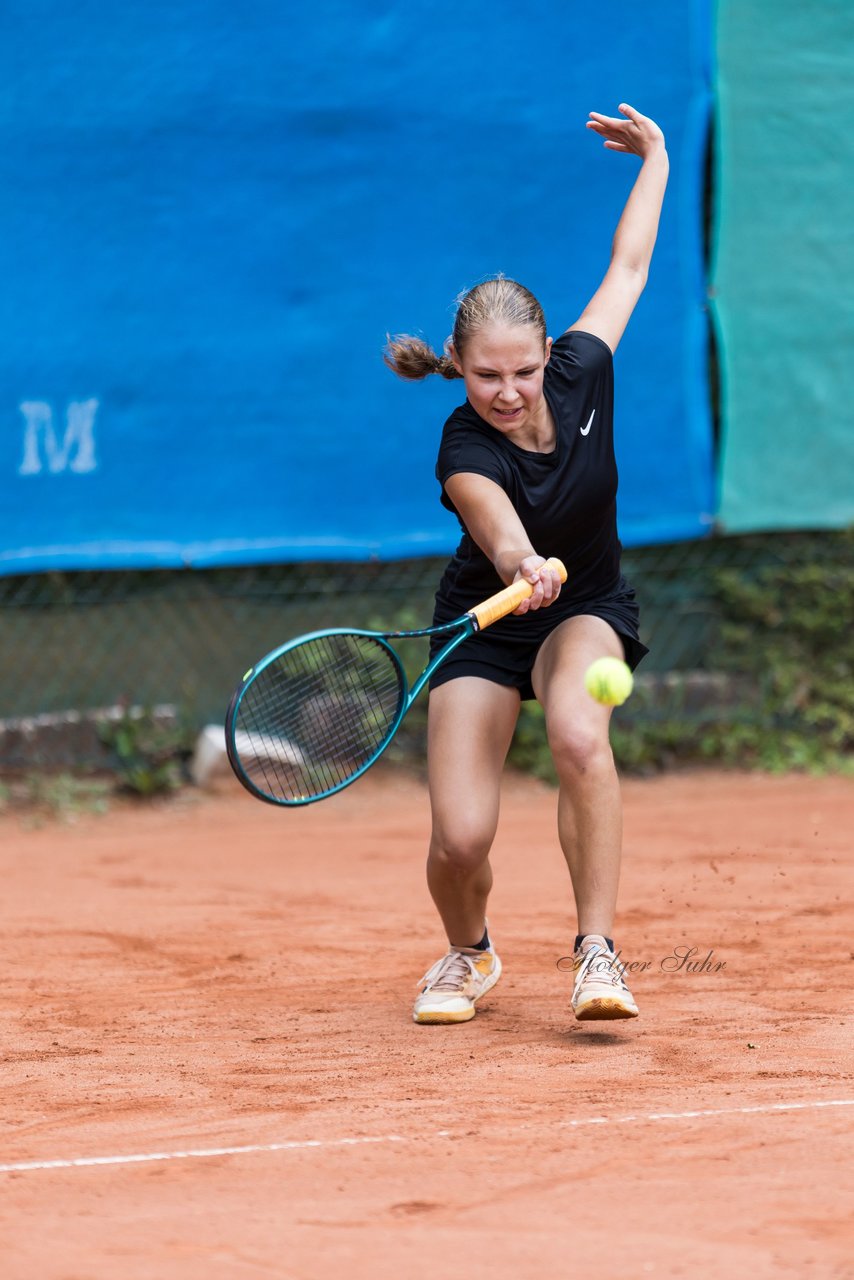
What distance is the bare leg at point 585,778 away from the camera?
337 centimetres

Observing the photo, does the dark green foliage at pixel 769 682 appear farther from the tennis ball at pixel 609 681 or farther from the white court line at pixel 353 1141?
the white court line at pixel 353 1141

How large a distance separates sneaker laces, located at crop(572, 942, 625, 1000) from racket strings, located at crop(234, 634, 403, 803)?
0.61 metres

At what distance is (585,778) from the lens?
3.39 meters

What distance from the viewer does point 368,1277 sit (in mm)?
2156

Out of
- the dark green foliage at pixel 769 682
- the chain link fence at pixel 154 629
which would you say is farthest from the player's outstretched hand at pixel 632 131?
the dark green foliage at pixel 769 682

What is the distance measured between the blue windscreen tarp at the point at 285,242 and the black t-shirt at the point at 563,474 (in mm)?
2899

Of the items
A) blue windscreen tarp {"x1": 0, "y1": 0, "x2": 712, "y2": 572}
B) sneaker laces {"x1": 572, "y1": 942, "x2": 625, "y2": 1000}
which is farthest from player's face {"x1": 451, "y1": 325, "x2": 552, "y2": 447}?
blue windscreen tarp {"x1": 0, "y1": 0, "x2": 712, "y2": 572}

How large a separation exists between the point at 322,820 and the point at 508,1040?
2944 mm

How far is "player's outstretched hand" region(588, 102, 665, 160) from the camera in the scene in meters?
3.90

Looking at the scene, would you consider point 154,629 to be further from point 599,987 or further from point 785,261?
point 599,987

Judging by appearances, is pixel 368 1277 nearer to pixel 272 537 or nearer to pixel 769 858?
pixel 769 858

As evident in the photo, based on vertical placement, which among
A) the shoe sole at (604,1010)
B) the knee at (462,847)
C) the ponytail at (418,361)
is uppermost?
the ponytail at (418,361)

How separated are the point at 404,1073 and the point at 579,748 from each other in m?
0.70
